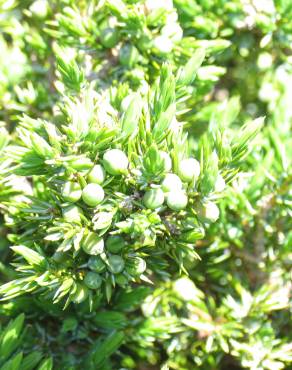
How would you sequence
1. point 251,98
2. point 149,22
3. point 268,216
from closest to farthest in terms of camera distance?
point 149,22 < point 268,216 < point 251,98

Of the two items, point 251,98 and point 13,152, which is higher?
point 13,152

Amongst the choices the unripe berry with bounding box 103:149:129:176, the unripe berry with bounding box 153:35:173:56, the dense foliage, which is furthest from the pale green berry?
the unripe berry with bounding box 153:35:173:56

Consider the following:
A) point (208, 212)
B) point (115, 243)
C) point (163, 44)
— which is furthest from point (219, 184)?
point (163, 44)

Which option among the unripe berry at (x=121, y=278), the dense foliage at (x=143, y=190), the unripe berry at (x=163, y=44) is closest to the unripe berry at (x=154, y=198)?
the dense foliage at (x=143, y=190)

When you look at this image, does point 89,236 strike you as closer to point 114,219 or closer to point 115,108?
point 114,219

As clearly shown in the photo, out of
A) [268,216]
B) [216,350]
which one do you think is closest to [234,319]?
[216,350]

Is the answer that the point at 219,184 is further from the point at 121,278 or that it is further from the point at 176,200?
the point at 121,278
